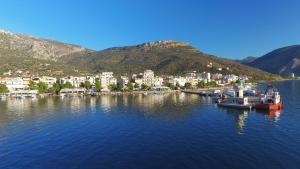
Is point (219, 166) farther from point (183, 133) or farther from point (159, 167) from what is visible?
point (183, 133)

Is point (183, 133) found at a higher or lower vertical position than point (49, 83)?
lower

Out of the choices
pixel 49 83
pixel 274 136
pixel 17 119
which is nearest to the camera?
pixel 274 136

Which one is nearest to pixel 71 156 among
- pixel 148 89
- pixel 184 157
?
pixel 184 157

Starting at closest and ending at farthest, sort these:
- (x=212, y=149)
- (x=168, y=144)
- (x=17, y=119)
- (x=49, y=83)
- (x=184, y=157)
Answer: (x=184, y=157) → (x=212, y=149) → (x=168, y=144) → (x=17, y=119) → (x=49, y=83)

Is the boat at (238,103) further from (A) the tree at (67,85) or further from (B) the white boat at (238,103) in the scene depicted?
(A) the tree at (67,85)

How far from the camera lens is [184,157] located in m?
37.1

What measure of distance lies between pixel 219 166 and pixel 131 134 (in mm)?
23994

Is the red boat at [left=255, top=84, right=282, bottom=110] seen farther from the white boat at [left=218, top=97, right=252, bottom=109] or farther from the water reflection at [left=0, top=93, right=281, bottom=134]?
the water reflection at [left=0, top=93, right=281, bottom=134]

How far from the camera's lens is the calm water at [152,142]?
35438 millimetres

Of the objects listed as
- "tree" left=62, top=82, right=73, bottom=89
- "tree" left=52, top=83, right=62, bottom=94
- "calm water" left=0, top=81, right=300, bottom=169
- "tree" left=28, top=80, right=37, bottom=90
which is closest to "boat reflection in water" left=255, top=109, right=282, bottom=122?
"calm water" left=0, top=81, right=300, bottom=169

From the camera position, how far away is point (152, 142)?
4600 cm

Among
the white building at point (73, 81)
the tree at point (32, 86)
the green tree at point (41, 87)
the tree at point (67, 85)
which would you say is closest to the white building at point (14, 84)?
the tree at point (32, 86)

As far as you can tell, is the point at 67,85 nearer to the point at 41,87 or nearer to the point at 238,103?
the point at 41,87

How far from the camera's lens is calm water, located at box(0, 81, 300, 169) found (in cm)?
3544
